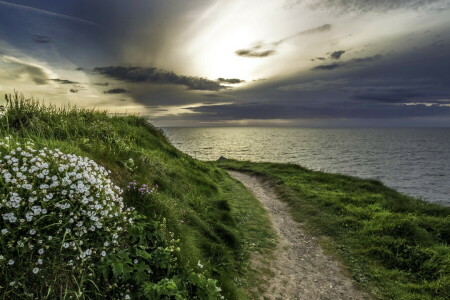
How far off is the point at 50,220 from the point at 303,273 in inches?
347

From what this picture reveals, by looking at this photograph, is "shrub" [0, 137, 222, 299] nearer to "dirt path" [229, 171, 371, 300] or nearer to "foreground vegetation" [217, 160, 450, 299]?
"dirt path" [229, 171, 371, 300]

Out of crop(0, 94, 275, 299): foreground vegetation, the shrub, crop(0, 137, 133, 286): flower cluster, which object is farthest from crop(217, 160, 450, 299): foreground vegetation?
crop(0, 137, 133, 286): flower cluster

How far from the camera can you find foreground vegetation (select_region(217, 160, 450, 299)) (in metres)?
9.04

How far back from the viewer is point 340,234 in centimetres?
1320

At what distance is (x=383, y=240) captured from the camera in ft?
38.2

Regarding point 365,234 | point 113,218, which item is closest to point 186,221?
point 113,218

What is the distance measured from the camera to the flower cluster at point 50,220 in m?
3.83

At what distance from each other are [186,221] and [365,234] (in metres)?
9.41

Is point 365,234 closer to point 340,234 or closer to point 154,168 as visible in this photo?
point 340,234

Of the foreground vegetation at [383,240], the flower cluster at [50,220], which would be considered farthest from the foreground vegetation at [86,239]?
the foreground vegetation at [383,240]

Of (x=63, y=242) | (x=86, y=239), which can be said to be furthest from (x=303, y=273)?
(x=63, y=242)

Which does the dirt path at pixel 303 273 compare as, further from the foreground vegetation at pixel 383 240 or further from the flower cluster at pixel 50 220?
the flower cluster at pixel 50 220

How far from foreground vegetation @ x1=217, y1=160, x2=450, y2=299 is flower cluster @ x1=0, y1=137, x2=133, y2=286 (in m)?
9.40

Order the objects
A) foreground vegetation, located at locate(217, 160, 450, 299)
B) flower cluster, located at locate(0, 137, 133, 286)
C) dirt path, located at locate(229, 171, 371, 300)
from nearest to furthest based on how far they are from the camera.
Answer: flower cluster, located at locate(0, 137, 133, 286) → dirt path, located at locate(229, 171, 371, 300) → foreground vegetation, located at locate(217, 160, 450, 299)
